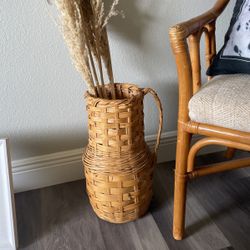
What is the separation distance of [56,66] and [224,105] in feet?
2.15

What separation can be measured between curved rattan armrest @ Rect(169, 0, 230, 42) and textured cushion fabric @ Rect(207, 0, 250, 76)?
0.07 m

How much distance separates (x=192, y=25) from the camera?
0.88m

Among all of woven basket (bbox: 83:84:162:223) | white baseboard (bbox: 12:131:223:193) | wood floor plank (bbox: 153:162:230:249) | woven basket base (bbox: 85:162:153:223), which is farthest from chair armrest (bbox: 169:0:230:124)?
white baseboard (bbox: 12:131:223:193)

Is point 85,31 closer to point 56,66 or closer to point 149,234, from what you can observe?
point 56,66

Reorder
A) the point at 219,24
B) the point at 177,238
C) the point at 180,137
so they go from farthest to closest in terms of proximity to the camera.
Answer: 1. the point at 219,24
2. the point at 177,238
3. the point at 180,137

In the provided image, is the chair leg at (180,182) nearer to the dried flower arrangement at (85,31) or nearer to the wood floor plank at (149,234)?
the wood floor plank at (149,234)

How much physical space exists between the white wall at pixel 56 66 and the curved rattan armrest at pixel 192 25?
21 centimetres

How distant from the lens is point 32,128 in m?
1.24

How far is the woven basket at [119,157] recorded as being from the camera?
96 centimetres

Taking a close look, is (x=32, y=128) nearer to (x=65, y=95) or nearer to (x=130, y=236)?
(x=65, y=95)

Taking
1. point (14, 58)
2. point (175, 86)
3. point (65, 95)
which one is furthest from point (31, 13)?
point (175, 86)

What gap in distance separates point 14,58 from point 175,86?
661mm

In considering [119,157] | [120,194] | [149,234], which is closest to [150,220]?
[149,234]

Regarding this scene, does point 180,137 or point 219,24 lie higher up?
point 219,24
